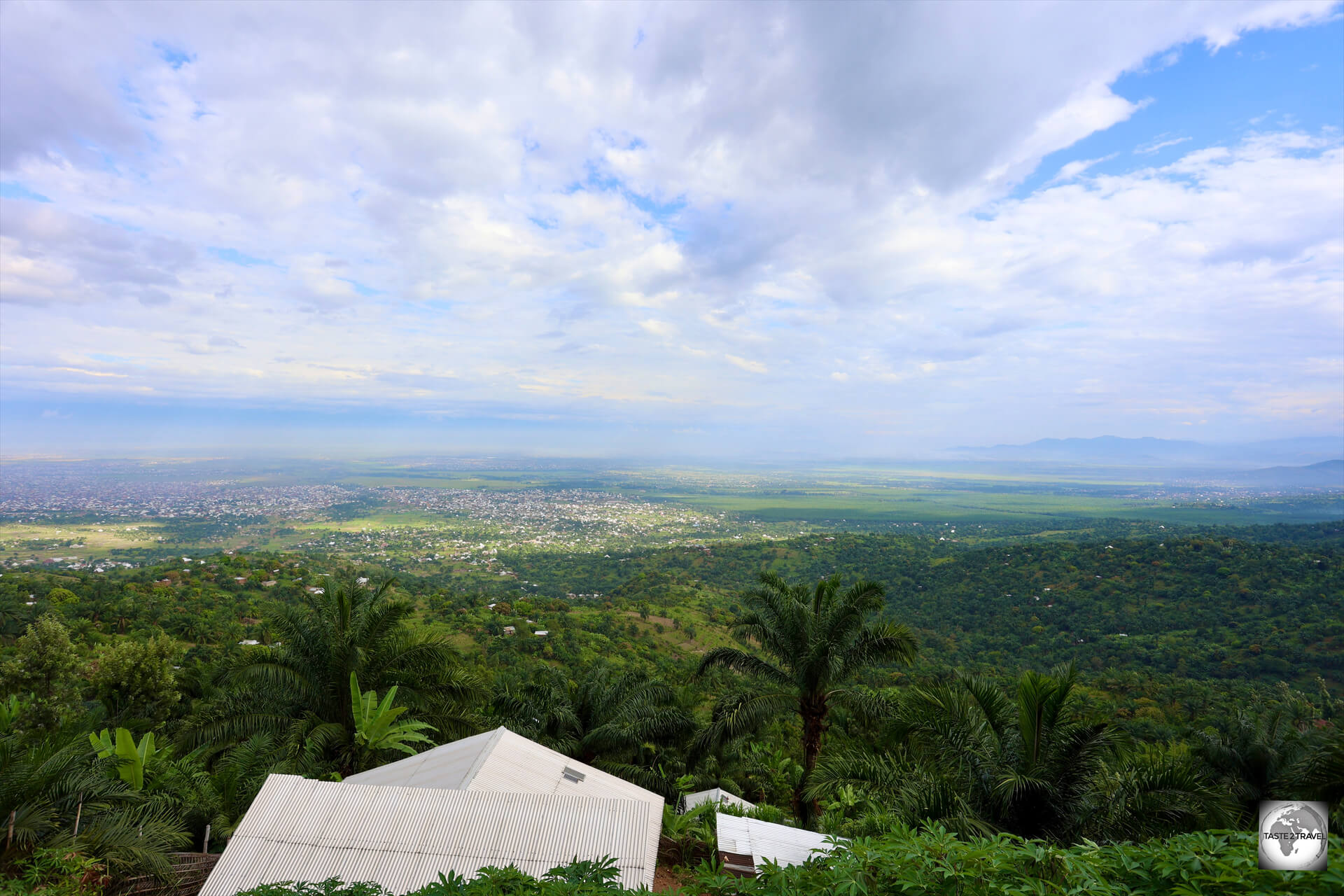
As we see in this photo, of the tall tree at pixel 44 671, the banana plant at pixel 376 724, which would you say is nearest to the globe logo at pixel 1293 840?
the banana plant at pixel 376 724

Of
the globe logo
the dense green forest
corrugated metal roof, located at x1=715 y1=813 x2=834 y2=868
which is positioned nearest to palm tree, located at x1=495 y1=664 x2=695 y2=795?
the dense green forest

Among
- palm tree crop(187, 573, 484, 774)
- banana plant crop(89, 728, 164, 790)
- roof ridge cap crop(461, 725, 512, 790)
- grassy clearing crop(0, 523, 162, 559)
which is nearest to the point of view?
roof ridge cap crop(461, 725, 512, 790)

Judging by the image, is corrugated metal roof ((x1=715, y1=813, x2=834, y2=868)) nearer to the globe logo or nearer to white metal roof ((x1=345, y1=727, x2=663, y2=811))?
white metal roof ((x1=345, y1=727, x2=663, y2=811))

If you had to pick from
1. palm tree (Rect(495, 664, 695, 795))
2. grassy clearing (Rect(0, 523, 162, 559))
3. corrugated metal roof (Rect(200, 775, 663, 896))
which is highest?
corrugated metal roof (Rect(200, 775, 663, 896))

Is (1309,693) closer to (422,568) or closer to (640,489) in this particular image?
(422,568)

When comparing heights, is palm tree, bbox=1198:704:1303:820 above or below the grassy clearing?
above
